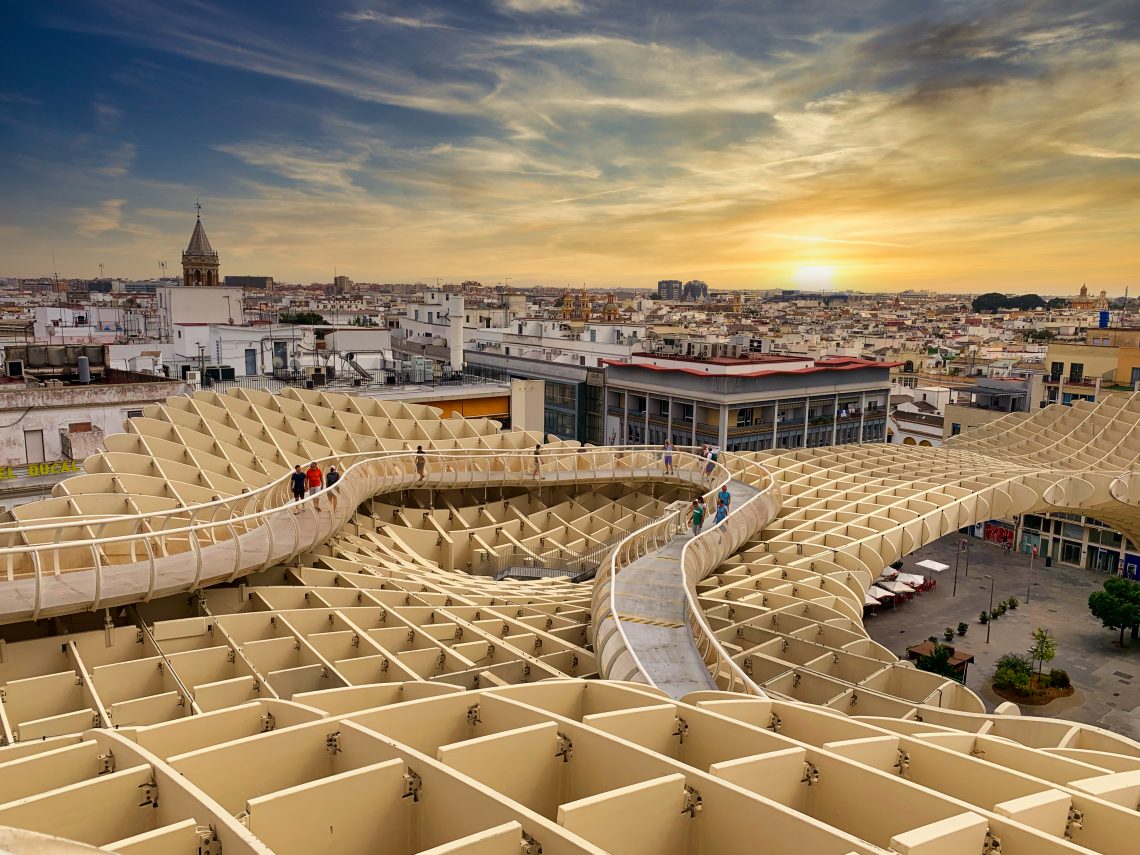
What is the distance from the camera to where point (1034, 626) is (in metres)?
54.9

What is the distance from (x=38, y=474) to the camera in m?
36.5

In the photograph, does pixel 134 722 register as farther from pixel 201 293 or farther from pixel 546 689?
pixel 201 293

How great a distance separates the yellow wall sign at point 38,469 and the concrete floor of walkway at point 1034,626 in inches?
1914

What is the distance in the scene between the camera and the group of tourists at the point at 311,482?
83.2 feet

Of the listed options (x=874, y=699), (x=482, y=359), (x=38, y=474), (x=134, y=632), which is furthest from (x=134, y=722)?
(x=482, y=359)

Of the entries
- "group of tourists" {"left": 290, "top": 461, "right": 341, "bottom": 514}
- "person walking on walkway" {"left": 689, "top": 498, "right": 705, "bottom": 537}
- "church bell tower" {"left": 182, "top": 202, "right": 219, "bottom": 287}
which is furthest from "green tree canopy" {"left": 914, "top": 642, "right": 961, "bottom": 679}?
"church bell tower" {"left": 182, "top": 202, "right": 219, "bottom": 287}

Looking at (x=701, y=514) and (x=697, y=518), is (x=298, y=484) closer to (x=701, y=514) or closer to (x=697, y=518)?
(x=697, y=518)

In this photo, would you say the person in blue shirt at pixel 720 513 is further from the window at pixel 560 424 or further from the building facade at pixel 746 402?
the window at pixel 560 424

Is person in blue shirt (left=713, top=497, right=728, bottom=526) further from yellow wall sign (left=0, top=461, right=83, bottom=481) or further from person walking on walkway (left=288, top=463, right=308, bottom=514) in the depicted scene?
yellow wall sign (left=0, top=461, right=83, bottom=481)

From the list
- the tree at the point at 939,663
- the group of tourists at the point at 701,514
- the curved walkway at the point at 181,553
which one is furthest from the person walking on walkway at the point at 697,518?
the tree at the point at 939,663

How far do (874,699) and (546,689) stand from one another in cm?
1058

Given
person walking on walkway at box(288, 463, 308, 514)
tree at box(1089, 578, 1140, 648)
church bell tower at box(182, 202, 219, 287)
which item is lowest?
tree at box(1089, 578, 1140, 648)

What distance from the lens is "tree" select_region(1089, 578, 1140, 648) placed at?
49.8m

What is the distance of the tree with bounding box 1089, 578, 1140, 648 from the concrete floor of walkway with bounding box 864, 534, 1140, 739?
5.89 feet
